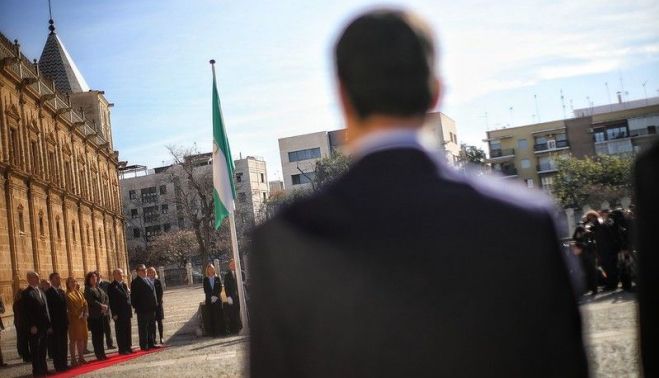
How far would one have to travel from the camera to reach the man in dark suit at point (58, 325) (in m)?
13.6

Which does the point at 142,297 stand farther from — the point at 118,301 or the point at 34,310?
the point at 34,310

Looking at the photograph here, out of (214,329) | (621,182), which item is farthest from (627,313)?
(621,182)

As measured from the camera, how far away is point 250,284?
1.61 m

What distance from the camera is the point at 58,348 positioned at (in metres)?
13.6

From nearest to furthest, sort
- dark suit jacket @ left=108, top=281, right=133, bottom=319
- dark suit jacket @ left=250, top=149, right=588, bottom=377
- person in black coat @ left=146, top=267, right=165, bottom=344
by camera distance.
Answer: dark suit jacket @ left=250, top=149, right=588, bottom=377, dark suit jacket @ left=108, top=281, right=133, bottom=319, person in black coat @ left=146, top=267, right=165, bottom=344

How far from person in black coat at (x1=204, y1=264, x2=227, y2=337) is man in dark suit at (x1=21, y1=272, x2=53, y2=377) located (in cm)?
435

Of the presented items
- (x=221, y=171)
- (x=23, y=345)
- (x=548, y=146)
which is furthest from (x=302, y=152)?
(x=23, y=345)

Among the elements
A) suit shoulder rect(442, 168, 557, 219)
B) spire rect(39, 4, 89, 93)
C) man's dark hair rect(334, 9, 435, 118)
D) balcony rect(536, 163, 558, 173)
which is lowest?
suit shoulder rect(442, 168, 557, 219)

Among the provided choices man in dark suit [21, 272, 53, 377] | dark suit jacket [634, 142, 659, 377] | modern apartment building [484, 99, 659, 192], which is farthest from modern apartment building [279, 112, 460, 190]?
dark suit jacket [634, 142, 659, 377]

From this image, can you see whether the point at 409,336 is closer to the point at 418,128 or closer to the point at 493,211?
the point at 493,211

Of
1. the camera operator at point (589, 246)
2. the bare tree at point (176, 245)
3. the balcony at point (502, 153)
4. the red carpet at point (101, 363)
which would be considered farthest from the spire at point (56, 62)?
the balcony at point (502, 153)

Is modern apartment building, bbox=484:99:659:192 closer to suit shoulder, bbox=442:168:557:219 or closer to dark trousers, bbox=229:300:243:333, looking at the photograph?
dark trousers, bbox=229:300:243:333

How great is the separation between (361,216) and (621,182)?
239 ft

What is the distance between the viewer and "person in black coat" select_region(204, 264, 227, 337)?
17094 millimetres
